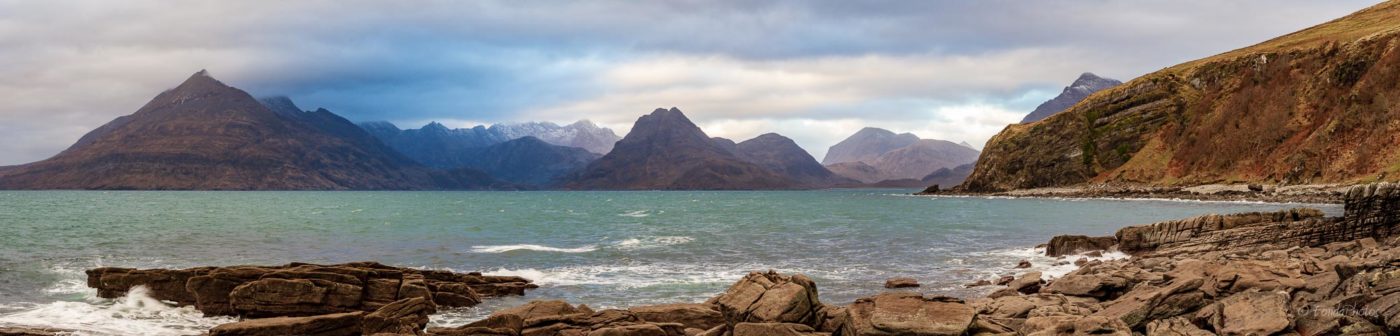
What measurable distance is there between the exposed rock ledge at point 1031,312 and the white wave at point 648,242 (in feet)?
102

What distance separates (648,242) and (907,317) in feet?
144

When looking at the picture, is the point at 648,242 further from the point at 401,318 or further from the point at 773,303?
the point at 773,303

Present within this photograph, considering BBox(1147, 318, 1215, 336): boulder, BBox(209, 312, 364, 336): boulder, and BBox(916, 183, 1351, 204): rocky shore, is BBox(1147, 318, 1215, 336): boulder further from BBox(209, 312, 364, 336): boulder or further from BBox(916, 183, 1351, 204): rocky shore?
BBox(916, 183, 1351, 204): rocky shore

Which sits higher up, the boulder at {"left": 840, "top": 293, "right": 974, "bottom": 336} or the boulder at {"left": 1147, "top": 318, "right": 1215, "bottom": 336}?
the boulder at {"left": 840, "top": 293, "right": 974, "bottom": 336}

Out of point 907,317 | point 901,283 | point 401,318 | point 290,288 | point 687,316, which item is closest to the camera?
point 907,317

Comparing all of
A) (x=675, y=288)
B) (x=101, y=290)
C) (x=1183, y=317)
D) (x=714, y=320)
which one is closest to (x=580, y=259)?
(x=675, y=288)

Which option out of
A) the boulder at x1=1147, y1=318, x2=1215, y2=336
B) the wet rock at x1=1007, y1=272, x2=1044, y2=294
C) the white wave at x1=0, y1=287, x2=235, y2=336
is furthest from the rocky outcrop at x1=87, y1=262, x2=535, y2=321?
the wet rock at x1=1007, y1=272, x2=1044, y2=294

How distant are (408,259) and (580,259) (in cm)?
1131

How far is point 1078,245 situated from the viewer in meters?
47.4

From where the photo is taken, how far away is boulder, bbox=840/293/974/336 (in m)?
18.6

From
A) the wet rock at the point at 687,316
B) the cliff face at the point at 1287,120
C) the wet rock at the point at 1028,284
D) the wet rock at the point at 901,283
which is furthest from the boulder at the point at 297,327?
the cliff face at the point at 1287,120

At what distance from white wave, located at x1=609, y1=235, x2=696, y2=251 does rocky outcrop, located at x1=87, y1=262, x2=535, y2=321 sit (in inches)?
985

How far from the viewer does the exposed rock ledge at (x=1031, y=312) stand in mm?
18109

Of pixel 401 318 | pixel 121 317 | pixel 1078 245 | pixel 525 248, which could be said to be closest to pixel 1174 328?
pixel 401 318
